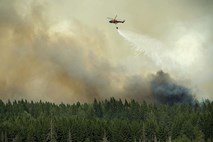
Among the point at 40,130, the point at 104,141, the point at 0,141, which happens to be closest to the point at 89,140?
the point at 104,141

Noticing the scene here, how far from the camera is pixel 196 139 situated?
653 ft

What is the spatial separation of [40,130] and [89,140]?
714 inches

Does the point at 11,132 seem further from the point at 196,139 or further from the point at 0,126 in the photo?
the point at 196,139

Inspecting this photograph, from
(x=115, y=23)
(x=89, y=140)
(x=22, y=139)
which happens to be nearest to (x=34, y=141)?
(x=22, y=139)

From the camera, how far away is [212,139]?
195 meters

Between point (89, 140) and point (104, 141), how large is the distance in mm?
5629

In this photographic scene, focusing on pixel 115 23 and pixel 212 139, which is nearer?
pixel 115 23

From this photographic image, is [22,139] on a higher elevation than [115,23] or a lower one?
lower

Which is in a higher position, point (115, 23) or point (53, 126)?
point (115, 23)

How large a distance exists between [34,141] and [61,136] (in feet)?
33.9

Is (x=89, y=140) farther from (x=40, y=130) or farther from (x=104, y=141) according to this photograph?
(x=40, y=130)

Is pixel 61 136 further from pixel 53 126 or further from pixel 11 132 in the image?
pixel 11 132

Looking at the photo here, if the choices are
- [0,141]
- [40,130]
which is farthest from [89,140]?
[0,141]

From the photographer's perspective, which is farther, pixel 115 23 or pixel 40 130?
pixel 40 130
